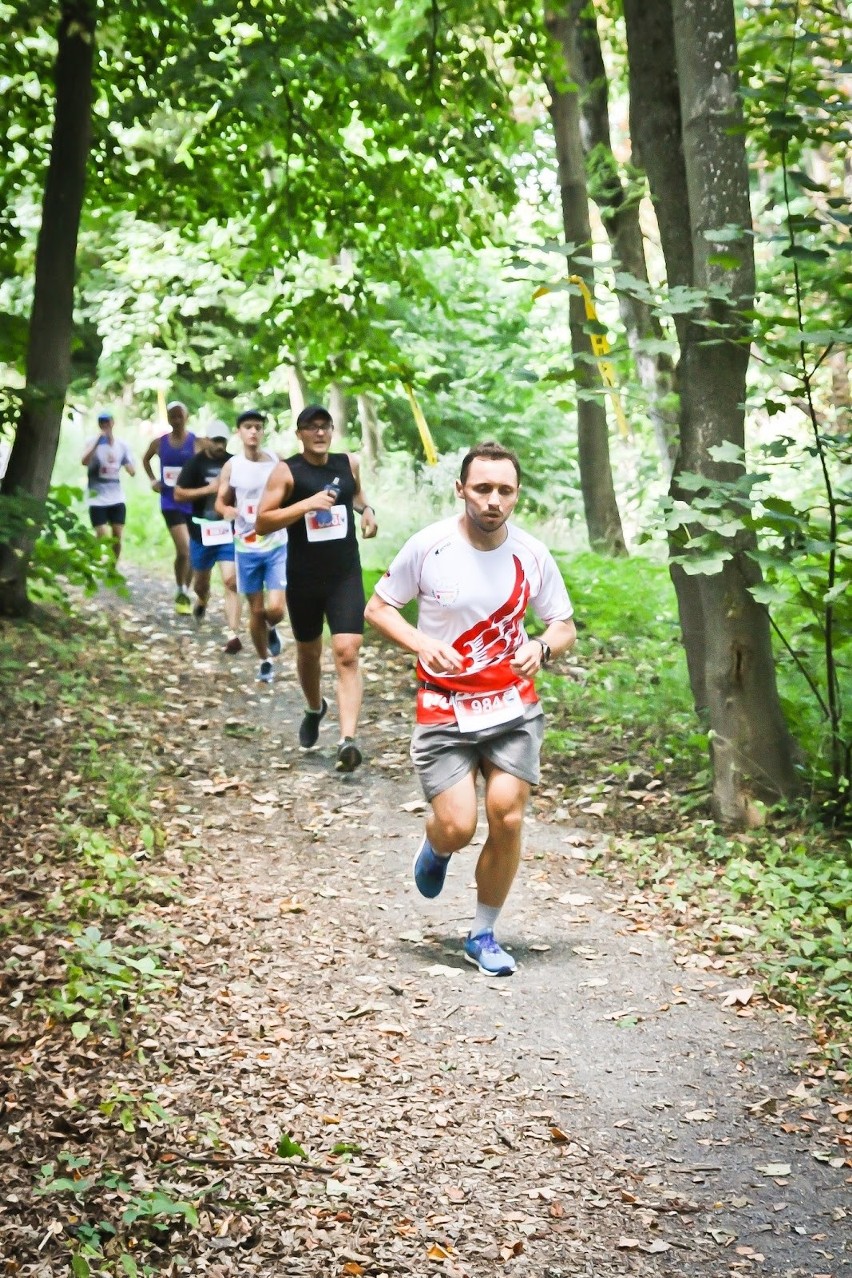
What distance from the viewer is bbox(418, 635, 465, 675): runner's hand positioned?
557 centimetres

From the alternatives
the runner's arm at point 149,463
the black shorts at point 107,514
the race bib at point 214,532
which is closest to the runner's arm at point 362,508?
the race bib at point 214,532

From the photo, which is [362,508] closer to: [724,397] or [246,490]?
[246,490]

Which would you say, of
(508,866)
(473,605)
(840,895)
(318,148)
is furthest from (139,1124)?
(318,148)

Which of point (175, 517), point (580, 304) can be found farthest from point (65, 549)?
point (580, 304)

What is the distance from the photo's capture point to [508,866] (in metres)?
5.90

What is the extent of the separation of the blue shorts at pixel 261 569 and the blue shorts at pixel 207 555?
1698mm

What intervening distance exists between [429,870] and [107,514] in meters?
10.8

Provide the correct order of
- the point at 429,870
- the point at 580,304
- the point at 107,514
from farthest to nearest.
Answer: the point at 107,514, the point at 580,304, the point at 429,870

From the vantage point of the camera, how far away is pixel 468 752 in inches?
232

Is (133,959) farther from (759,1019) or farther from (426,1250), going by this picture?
(759,1019)

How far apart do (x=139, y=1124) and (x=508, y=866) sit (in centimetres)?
207

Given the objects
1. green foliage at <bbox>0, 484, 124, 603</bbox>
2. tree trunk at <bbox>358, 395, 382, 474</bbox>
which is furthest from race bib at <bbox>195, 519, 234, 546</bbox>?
tree trunk at <bbox>358, 395, 382, 474</bbox>

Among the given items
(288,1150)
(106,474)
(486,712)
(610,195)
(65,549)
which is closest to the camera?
(288,1150)

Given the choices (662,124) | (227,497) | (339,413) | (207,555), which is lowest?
(207,555)
